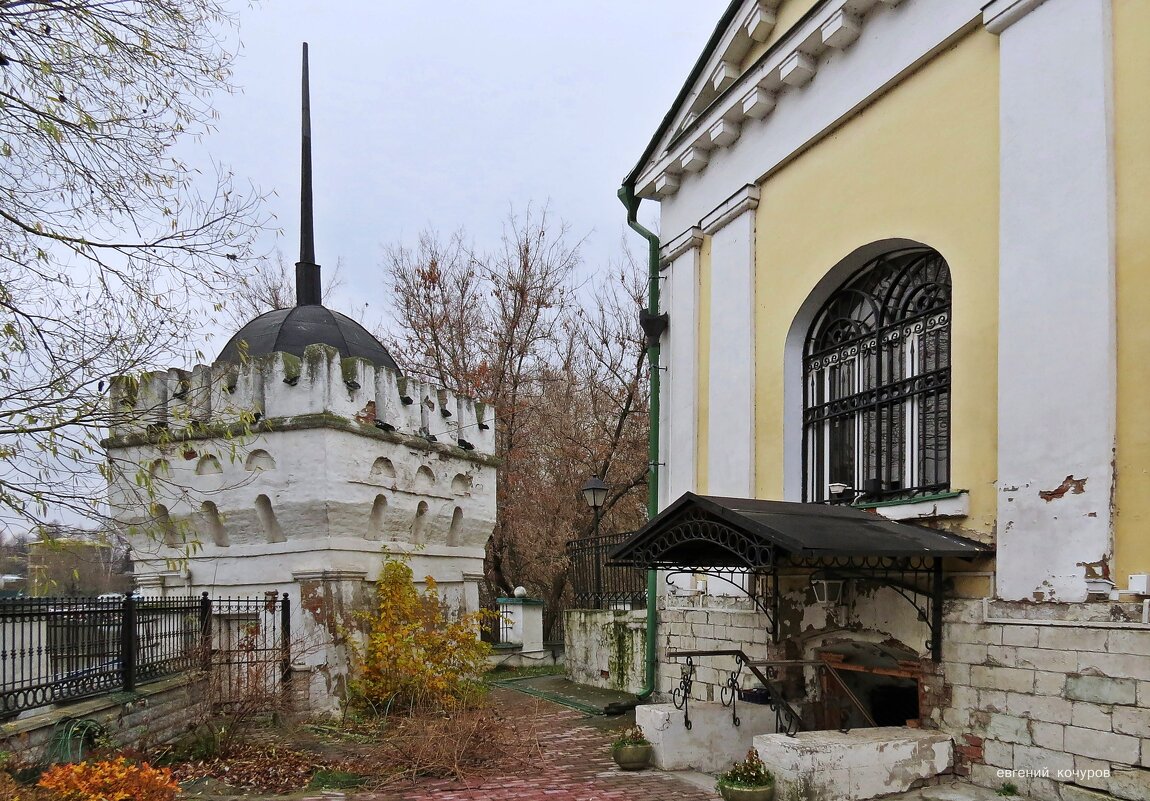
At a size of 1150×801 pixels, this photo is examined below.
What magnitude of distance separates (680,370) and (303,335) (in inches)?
209

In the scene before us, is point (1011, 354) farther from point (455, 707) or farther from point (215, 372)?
point (215, 372)

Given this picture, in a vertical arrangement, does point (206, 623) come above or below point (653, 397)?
below

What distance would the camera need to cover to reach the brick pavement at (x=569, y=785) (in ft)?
25.7

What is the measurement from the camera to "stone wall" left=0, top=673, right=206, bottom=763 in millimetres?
7203

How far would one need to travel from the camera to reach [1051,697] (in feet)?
21.1

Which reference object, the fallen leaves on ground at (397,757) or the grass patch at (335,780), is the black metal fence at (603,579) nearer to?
the fallen leaves on ground at (397,757)

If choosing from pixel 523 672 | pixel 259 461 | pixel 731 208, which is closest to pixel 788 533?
pixel 731 208

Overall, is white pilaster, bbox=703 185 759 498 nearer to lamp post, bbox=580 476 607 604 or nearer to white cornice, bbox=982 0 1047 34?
white cornice, bbox=982 0 1047 34

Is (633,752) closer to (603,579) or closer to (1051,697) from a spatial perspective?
(1051,697)

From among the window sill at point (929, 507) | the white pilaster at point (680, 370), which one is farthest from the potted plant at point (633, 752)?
the white pilaster at point (680, 370)

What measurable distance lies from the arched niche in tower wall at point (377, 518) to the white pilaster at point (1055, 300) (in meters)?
7.93

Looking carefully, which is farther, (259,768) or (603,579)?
(603,579)

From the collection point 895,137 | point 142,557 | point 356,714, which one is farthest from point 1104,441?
point 142,557

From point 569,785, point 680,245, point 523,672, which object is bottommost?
point 523,672
